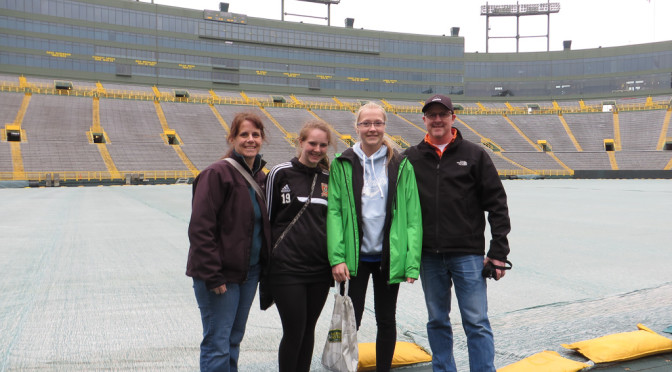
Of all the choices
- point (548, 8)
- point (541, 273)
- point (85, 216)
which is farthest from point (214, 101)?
point (541, 273)

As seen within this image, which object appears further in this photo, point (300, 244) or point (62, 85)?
point (62, 85)

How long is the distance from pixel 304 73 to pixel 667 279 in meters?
61.0

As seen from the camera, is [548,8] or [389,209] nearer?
[389,209]

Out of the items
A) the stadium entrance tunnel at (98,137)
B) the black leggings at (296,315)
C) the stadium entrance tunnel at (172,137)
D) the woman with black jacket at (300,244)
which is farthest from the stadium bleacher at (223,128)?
the black leggings at (296,315)

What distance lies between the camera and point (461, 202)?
3047 mm

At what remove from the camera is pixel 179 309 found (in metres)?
4.64

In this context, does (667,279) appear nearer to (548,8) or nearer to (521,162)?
(521,162)

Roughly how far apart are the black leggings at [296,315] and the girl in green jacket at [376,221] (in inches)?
8.1

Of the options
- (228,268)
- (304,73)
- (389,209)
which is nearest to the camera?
(228,268)

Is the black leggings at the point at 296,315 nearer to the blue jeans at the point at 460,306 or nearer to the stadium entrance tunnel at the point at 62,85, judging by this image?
the blue jeans at the point at 460,306

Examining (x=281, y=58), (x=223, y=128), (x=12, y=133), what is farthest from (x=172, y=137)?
(x=281, y=58)

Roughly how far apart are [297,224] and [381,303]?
2.47 ft

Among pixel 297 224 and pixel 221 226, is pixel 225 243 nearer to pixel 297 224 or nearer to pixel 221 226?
pixel 221 226

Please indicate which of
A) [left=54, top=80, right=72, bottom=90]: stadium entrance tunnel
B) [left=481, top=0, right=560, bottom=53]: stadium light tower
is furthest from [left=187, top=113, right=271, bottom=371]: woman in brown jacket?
[left=481, top=0, right=560, bottom=53]: stadium light tower
